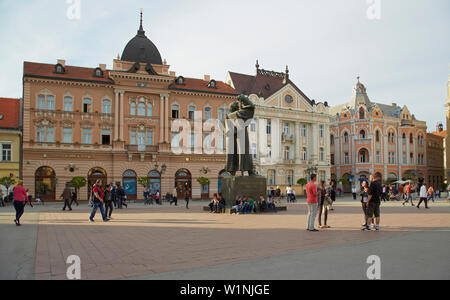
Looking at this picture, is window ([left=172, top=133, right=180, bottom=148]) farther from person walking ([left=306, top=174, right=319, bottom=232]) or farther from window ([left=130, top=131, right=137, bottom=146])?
person walking ([left=306, top=174, right=319, bottom=232])

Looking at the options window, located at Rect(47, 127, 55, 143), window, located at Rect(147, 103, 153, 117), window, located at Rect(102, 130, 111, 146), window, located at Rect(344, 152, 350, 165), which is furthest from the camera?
window, located at Rect(344, 152, 350, 165)

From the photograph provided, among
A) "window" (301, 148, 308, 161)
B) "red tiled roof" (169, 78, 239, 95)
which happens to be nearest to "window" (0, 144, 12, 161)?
"red tiled roof" (169, 78, 239, 95)

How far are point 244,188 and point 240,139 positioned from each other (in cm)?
272

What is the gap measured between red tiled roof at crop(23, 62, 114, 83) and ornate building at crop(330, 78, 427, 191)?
4521 centimetres

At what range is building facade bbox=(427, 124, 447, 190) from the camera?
7731 cm

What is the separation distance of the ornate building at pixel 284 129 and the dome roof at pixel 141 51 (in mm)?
12775

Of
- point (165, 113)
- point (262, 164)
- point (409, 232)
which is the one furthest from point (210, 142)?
point (409, 232)

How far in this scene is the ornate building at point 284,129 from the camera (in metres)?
55.1

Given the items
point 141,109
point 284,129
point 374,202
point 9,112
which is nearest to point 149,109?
point 141,109

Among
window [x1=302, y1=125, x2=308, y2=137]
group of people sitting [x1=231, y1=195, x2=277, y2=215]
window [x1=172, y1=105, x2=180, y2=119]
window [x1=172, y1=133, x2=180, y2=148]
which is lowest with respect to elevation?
group of people sitting [x1=231, y1=195, x2=277, y2=215]

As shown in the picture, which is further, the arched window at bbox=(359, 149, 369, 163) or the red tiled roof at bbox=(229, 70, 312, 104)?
the arched window at bbox=(359, 149, 369, 163)

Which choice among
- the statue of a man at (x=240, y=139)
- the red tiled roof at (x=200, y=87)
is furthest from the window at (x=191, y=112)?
the statue of a man at (x=240, y=139)
